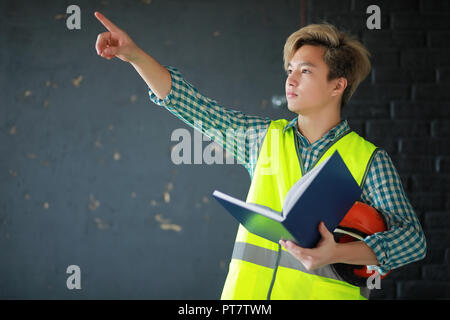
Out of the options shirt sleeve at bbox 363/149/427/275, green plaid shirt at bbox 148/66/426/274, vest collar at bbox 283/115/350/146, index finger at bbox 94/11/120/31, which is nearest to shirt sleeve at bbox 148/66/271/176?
green plaid shirt at bbox 148/66/426/274

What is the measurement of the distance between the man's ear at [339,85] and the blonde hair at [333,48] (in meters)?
0.01

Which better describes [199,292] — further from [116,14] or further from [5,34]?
[5,34]

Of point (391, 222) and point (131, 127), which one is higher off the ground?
point (131, 127)

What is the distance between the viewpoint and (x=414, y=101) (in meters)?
2.28

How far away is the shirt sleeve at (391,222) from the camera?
1.22 metres

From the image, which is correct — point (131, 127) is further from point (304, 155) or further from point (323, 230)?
point (323, 230)

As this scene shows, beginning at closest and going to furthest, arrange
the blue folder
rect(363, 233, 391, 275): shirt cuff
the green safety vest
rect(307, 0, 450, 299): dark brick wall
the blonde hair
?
1. the blue folder
2. rect(363, 233, 391, 275): shirt cuff
3. the green safety vest
4. the blonde hair
5. rect(307, 0, 450, 299): dark brick wall

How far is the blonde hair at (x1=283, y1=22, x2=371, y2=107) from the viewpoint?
61.0 inches

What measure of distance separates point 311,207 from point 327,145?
0.50m

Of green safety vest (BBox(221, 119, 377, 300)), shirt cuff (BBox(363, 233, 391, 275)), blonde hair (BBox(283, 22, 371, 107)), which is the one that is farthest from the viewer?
blonde hair (BBox(283, 22, 371, 107))

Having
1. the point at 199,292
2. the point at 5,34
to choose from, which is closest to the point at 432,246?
the point at 199,292

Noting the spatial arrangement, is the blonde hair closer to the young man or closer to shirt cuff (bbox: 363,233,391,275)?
the young man

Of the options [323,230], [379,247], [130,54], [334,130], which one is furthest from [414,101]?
[130,54]

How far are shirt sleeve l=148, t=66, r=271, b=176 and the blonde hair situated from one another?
0.97 ft
